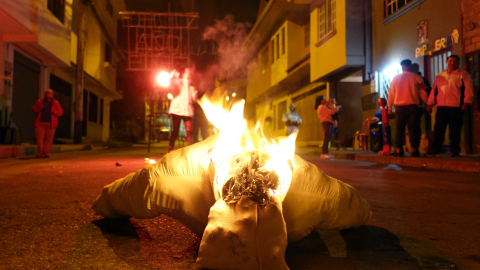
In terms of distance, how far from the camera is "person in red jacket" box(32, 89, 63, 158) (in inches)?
340

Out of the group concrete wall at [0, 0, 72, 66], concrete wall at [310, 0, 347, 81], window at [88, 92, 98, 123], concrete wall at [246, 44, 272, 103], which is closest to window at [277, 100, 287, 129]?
concrete wall at [246, 44, 272, 103]

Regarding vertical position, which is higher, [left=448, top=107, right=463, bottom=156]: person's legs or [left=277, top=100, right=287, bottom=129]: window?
[left=277, top=100, right=287, bottom=129]: window

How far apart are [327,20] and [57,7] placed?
11.8 meters

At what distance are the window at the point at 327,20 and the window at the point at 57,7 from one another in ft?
37.2

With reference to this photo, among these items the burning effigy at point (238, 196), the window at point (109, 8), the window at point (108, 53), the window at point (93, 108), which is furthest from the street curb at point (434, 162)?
the window at point (109, 8)

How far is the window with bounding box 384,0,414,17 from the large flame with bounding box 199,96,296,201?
34.7 ft

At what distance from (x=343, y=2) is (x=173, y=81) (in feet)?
26.6

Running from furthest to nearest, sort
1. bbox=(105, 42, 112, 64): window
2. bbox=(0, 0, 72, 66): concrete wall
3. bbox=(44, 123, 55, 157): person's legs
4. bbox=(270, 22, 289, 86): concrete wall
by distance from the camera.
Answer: bbox=(105, 42, 112, 64): window < bbox=(270, 22, 289, 86): concrete wall < bbox=(0, 0, 72, 66): concrete wall < bbox=(44, 123, 55, 157): person's legs

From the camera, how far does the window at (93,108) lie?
23547 mm

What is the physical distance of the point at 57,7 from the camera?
15.9 metres

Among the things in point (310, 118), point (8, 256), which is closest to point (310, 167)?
point (8, 256)

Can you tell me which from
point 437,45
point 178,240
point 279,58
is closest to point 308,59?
point 279,58

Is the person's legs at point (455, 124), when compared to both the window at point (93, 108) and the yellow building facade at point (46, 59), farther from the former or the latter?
the window at point (93, 108)

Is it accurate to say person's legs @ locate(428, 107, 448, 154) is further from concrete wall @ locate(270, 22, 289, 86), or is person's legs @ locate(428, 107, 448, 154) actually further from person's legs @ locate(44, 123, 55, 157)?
concrete wall @ locate(270, 22, 289, 86)
